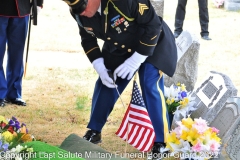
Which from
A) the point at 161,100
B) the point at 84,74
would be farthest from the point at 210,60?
the point at 161,100

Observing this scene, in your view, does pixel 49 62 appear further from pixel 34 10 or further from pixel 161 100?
pixel 161 100

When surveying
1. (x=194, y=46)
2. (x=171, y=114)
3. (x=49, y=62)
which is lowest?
(x=49, y=62)

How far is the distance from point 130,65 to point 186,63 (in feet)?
5.13

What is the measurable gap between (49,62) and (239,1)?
5.91 m

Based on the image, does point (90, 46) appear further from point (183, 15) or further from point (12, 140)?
point (183, 15)

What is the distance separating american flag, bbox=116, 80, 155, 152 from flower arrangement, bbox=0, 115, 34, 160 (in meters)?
1.05

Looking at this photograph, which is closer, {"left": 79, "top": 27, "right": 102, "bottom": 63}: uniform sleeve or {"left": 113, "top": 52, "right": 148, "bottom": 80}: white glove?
{"left": 113, "top": 52, "right": 148, "bottom": 80}: white glove

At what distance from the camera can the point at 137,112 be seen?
12.2 feet

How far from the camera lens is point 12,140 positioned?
2.62 metres

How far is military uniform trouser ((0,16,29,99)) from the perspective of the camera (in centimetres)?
489

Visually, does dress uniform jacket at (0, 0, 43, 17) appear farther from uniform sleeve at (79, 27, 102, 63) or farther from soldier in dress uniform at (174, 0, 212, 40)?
soldier in dress uniform at (174, 0, 212, 40)

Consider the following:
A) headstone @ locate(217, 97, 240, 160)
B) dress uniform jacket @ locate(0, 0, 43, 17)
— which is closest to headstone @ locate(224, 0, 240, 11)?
dress uniform jacket @ locate(0, 0, 43, 17)

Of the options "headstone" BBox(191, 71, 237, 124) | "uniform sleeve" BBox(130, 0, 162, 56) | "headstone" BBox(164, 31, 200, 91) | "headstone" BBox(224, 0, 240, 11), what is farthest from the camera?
"headstone" BBox(224, 0, 240, 11)

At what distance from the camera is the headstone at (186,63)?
505 cm
